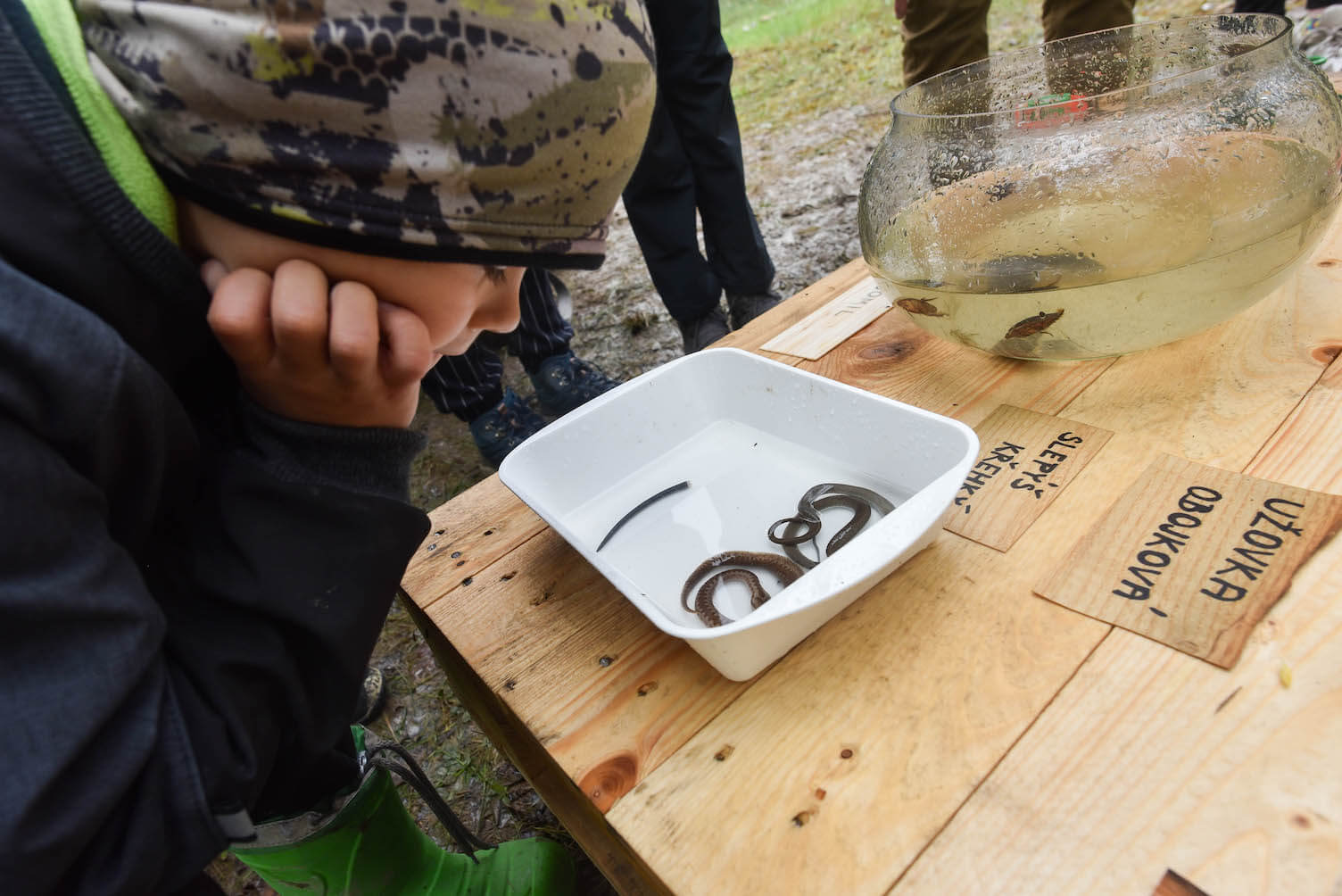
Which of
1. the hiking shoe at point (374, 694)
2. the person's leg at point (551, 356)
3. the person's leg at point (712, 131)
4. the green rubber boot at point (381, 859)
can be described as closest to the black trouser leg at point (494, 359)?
the person's leg at point (551, 356)

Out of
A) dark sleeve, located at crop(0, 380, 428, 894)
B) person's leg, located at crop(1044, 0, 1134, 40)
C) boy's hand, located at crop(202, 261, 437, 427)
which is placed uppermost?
boy's hand, located at crop(202, 261, 437, 427)

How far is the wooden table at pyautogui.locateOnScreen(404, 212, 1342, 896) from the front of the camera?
374 mm

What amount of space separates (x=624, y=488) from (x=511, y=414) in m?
1.04

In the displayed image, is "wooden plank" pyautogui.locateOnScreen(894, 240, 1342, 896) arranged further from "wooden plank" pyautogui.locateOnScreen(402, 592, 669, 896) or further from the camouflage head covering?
the camouflage head covering

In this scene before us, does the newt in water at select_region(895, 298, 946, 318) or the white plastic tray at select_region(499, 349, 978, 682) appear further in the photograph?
the newt in water at select_region(895, 298, 946, 318)

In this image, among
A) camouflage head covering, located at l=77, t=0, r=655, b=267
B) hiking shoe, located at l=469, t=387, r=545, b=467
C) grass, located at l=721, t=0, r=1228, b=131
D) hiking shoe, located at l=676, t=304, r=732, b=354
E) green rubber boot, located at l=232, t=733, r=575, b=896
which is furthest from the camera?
grass, located at l=721, t=0, r=1228, b=131

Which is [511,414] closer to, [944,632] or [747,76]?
[944,632]

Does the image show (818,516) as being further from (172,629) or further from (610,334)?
(610,334)

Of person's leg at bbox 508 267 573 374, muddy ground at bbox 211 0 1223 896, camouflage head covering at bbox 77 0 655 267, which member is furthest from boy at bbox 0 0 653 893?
person's leg at bbox 508 267 573 374

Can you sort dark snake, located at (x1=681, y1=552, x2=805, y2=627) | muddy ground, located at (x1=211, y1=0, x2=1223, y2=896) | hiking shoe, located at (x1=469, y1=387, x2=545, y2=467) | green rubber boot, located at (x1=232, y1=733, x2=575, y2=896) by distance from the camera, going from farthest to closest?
hiking shoe, located at (x1=469, y1=387, x2=545, y2=467), muddy ground, located at (x1=211, y1=0, x2=1223, y2=896), green rubber boot, located at (x1=232, y1=733, x2=575, y2=896), dark snake, located at (x1=681, y1=552, x2=805, y2=627)

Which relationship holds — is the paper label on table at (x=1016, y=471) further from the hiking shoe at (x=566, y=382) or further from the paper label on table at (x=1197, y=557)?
the hiking shoe at (x=566, y=382)

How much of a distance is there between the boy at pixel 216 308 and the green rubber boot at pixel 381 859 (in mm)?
287

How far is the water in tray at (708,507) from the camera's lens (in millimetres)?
647

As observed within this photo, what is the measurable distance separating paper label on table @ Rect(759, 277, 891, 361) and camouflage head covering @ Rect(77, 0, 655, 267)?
558 millimetres
